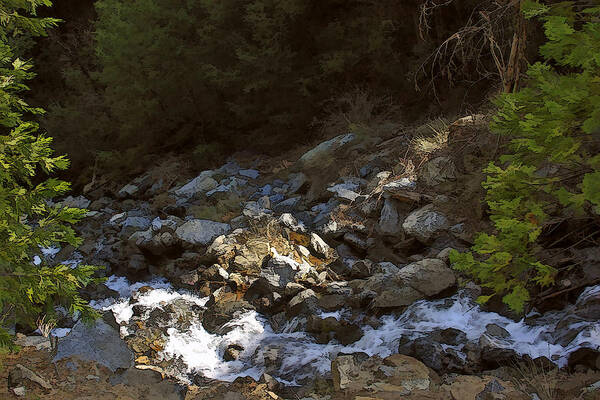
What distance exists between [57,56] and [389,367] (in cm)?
1850

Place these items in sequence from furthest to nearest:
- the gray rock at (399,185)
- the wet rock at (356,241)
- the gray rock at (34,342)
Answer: the gray rock at (399,185), the wet rock at (356,241), the gray rock at (34,342)

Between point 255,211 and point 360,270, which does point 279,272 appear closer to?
point 360,270

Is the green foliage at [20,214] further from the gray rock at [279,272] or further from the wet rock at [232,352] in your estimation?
the gray rock at [279,272]

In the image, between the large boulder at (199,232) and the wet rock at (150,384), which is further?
the large boulder at (199,232)

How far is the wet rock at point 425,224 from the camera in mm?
7129

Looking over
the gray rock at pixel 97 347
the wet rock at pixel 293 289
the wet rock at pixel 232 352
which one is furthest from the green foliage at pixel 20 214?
the wet rock at pixel 293 289

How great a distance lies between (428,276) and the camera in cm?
621

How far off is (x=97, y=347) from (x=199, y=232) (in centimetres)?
370

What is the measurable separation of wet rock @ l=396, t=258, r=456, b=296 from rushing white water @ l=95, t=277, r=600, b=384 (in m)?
0.17

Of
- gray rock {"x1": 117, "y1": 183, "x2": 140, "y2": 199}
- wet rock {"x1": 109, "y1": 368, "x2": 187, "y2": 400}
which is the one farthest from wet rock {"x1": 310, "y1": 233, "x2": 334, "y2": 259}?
Answer: gray rock {"x1": 117, "y1": 183, "x2": 140, "y2": 199}

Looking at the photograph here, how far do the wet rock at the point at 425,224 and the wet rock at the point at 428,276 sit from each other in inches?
28.8

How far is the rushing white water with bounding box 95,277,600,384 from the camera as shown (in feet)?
16.1

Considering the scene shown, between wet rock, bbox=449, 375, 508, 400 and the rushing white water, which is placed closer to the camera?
wet rock, bbox=449, 375, 508, 400

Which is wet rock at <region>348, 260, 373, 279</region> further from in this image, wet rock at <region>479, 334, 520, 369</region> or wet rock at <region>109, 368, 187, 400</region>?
wet rock at <region>109, 368, 187, 400</region>
